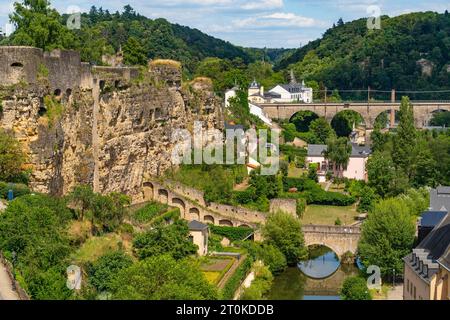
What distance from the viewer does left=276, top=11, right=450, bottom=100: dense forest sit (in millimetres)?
119312

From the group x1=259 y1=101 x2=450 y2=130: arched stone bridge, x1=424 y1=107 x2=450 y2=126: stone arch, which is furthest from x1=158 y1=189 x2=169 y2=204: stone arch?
x1=424 y1=107 x2=450 y2=126: stone arch

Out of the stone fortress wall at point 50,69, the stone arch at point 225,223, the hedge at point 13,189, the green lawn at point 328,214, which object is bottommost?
the green lawn at point 328,214

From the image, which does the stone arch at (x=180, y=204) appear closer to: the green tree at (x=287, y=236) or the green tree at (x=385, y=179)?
the green tree at (x=287, y=236)

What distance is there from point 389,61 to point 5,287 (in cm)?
10354

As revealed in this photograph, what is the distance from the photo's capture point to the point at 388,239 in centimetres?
4019

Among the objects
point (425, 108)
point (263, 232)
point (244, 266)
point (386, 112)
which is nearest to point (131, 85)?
point (263, 232)

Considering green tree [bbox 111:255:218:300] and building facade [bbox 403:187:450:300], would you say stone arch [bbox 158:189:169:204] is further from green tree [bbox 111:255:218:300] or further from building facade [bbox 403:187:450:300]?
green tree [bbox 111:255:218:300]

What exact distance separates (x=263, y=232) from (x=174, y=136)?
1271 centimetres

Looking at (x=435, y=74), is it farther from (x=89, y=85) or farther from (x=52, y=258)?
(x=52, y=258)

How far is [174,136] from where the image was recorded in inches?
2175

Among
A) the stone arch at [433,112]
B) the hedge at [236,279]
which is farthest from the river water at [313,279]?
the stone arch at [433,112]

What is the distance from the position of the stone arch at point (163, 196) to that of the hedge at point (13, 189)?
1569 cm

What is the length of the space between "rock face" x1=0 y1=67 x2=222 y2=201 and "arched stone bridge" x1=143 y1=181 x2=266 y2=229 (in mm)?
1009

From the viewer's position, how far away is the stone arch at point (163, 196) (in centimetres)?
5009
